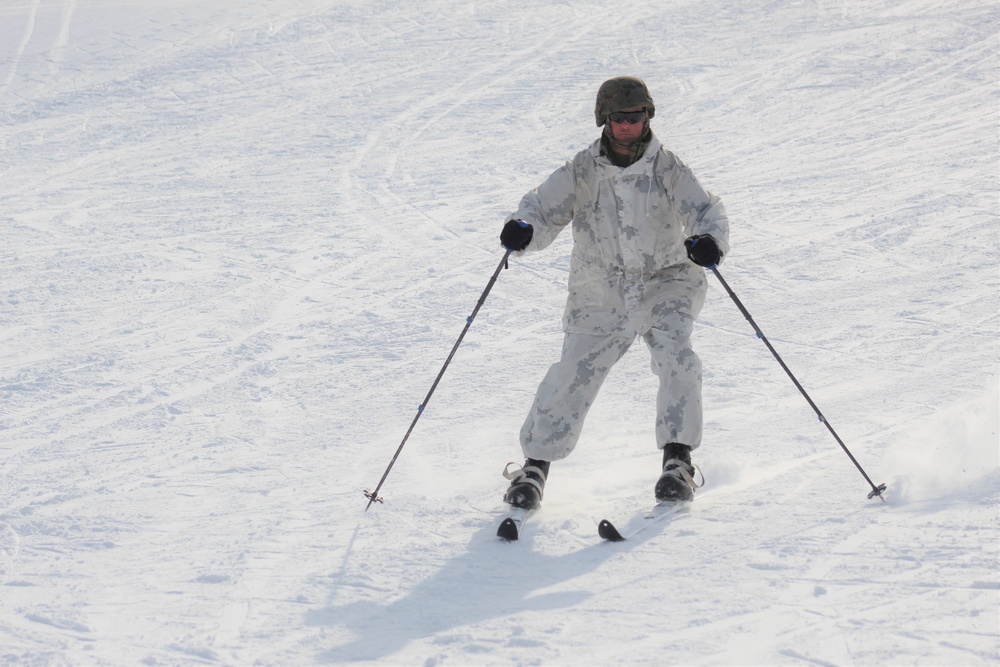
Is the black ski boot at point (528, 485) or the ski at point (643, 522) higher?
the black ski boot at point (528, 485)

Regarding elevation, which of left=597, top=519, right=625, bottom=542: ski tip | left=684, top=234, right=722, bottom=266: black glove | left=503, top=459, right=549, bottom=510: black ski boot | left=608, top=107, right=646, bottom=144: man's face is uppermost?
left=608, top=107, right=646, bottom=144: man's face

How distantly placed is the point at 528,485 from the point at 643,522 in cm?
45

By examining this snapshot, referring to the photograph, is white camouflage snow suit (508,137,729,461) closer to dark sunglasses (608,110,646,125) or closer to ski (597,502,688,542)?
dark sunglasses (608,110,646,125)

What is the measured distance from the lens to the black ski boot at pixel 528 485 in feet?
13.6

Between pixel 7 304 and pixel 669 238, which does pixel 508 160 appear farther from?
pixel 669 238

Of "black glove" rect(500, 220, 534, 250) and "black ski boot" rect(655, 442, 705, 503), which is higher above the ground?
"black glove" rect(500, 220, 534, 250)

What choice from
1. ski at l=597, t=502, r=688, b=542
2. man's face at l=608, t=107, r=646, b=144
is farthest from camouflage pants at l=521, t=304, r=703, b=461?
man's face at l=608, t=107, r=646, b=144

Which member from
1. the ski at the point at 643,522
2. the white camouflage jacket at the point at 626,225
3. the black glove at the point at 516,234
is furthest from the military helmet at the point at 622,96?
the ski at the point at 643,522

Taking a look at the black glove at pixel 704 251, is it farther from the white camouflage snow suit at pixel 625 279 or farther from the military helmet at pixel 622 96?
the military helmet at pixel 622 96

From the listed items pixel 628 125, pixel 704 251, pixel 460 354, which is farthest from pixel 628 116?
pixel 460 354

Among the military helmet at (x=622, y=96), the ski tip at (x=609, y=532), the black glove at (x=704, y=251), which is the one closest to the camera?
the ski tip at (x=609, y=532)

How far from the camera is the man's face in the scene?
411cm

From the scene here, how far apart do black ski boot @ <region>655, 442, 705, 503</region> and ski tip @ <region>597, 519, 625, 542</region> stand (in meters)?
0.31

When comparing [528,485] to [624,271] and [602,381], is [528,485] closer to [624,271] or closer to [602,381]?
[602,381]
